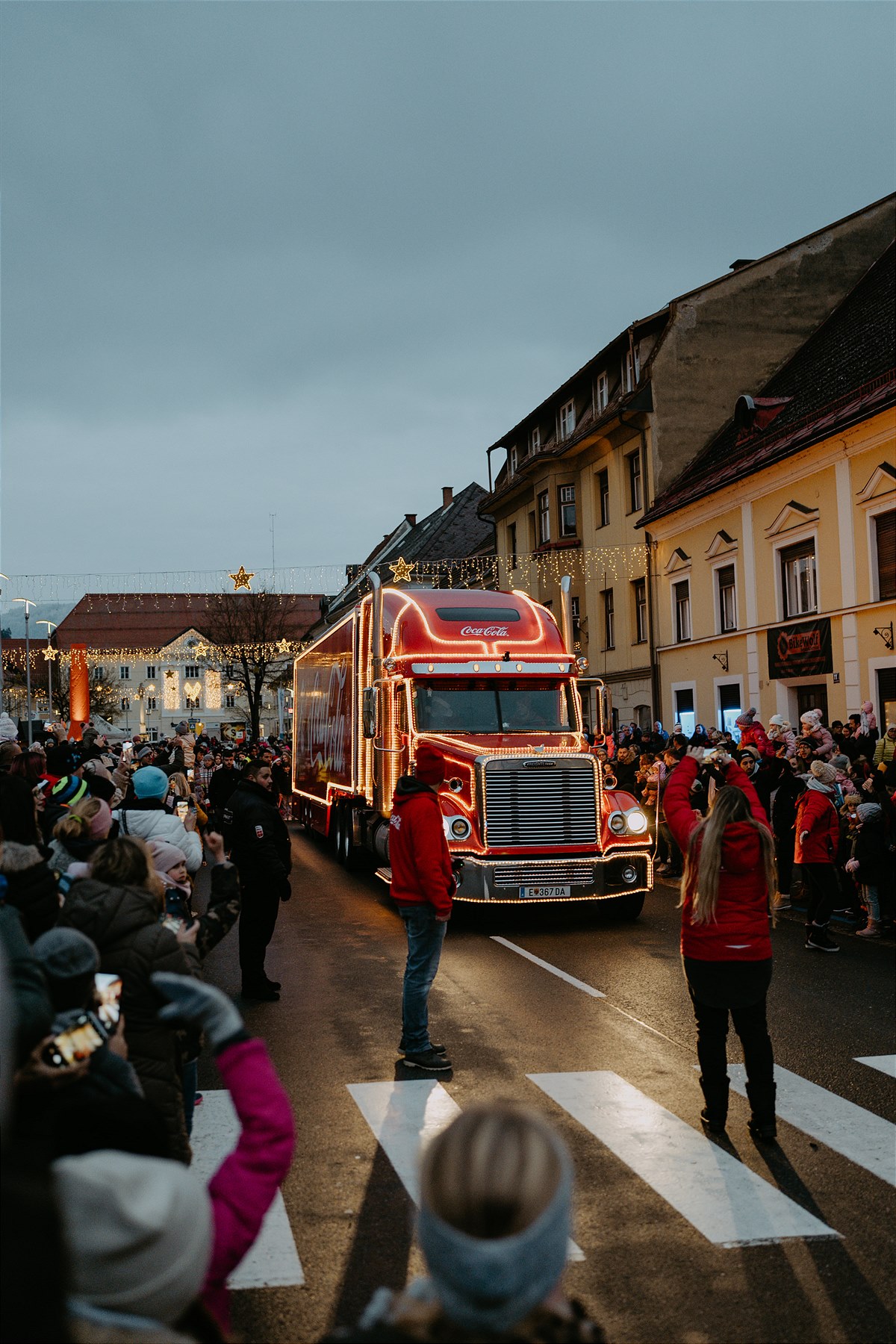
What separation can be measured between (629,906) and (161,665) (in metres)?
98.9

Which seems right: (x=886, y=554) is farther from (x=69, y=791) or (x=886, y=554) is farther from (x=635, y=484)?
(x=69, y=791)

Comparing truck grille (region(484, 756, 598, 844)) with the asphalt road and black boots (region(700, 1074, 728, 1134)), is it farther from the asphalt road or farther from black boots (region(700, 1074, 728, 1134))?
black boots (region(700, 1074, 728, 1134))

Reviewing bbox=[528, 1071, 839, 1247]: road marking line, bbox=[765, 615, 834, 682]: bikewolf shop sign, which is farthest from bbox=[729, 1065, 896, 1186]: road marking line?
bbox=[765, 615, 834, 682]: bikewolf shop sign

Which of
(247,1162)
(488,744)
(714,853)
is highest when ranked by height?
(488,744)

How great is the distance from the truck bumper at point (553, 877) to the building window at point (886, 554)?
9.67 metres

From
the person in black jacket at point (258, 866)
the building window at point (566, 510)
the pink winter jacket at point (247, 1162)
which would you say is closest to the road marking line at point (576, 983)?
the person in black jacket at point (258, 866)

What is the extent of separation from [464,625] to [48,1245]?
1314 cm

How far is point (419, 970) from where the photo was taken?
741 centimetres

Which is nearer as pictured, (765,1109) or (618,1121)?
(765,1109)

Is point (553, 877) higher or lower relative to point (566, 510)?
lower

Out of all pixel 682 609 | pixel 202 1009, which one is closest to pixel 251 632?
pixel 682 609

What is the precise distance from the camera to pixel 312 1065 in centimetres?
727

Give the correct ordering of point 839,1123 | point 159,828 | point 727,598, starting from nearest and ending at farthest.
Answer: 1. point 839,1123
2. point 159,828
3. point 727,598

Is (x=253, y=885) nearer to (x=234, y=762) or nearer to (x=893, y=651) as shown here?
(x=893, y=651)
